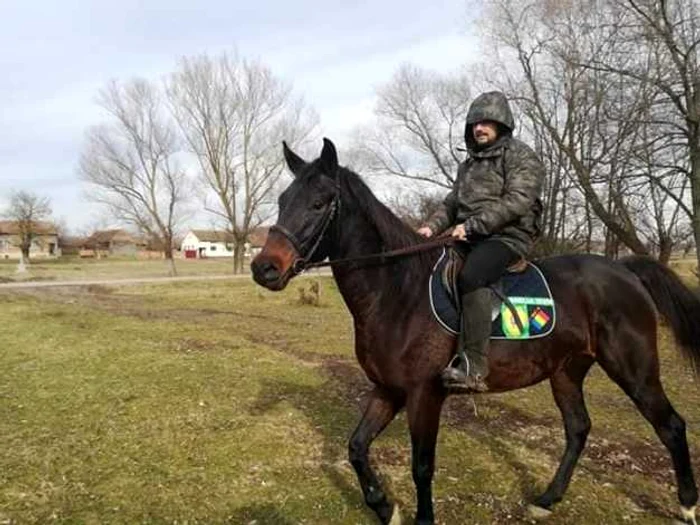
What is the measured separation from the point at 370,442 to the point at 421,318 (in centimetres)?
99

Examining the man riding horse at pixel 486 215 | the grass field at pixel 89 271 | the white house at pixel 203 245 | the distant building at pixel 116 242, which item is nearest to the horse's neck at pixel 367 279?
the man riding horse at pixel 486 215

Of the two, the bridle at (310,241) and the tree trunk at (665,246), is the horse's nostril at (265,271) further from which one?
the tree trunk at (665,246)

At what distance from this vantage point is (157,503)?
14.4ft

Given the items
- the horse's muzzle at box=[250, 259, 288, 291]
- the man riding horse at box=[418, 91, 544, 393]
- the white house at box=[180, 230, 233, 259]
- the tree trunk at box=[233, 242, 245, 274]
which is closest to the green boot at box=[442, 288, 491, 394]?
the man riding horse at box=[418, 91, 544, 393]

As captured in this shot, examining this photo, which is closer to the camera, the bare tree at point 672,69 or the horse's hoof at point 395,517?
the horse's hoof at point 395,517

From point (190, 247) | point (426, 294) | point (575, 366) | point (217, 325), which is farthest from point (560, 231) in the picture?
point (190, 247)

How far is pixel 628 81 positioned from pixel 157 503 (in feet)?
52.2

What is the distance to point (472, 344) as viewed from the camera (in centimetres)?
362

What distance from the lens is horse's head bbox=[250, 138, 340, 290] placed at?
323cm

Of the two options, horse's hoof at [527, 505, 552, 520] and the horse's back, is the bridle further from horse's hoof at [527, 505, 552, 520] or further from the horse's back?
horse's hoof at [527, 505, 552, 520]

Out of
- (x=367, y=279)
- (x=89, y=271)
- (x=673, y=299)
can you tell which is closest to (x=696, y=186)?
(x=673, y=299)

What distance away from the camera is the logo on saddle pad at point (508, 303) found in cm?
371

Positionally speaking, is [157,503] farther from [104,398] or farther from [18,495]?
[104,398]

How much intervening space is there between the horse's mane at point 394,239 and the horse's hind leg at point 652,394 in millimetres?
1660
